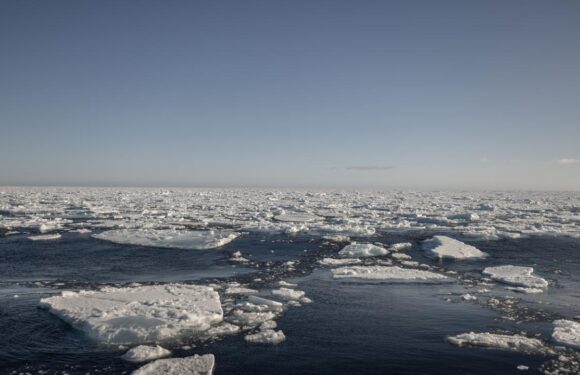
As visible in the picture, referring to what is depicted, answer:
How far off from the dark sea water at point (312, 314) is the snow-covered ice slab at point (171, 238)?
43.4 inches

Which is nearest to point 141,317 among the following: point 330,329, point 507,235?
point 330,329

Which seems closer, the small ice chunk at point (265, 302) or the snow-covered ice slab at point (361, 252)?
the small ice chunk at point (265, 302)

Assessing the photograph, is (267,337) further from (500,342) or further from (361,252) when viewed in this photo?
(361,252)

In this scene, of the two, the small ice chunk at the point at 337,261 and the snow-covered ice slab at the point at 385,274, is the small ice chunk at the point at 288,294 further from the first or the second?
the small ice chunk at the point at 337,261

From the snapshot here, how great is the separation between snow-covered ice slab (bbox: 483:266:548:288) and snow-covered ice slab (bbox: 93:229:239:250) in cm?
1255

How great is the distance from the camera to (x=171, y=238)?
22406 mm

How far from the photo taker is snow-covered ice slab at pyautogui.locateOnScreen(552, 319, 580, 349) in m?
9.42

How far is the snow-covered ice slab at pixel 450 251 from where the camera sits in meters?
Answer: 19.5

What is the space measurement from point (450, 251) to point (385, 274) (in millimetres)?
5527

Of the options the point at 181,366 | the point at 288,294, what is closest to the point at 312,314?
the point at 288,294

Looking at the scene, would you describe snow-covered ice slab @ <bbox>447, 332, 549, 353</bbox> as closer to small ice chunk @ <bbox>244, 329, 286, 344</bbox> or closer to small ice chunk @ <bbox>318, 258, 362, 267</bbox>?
small ice chunk @ <bbox>244, 329, 286, 344</bbox>

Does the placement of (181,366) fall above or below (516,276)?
below

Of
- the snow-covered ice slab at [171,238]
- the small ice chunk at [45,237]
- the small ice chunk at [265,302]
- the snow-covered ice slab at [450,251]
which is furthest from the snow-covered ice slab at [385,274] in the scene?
the small ice chunk at [45,237]

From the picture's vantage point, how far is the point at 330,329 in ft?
34.3
